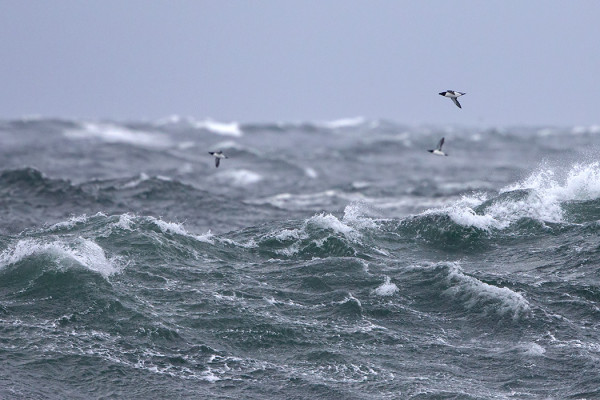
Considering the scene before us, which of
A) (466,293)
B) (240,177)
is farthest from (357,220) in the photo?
(240,177)

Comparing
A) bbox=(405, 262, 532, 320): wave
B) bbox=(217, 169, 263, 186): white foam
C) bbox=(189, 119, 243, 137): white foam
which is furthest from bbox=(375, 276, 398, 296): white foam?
Result: bbox=(189, 119, 243, 137): white foam

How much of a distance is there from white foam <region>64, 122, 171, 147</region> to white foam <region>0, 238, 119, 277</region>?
92732mm

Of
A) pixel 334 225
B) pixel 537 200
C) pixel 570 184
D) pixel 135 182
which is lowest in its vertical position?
pixel 135 182

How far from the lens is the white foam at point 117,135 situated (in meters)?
135

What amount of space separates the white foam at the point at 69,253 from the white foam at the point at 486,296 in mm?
12896

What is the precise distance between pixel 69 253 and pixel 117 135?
114878 millimetres

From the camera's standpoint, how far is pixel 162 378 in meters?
26.3

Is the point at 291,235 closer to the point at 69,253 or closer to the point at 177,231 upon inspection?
the point at 177,231

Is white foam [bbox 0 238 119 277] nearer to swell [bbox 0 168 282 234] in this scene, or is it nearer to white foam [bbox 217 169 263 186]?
swell [bbox 0 168 282 234]

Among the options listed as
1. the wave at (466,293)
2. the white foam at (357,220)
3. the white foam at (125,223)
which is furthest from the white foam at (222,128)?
the wave at (466,293)

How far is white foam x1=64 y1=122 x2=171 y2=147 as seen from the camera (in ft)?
443

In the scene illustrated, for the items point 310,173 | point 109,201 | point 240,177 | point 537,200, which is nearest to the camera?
point 537,200

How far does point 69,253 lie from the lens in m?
34.4

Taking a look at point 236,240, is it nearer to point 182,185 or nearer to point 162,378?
point 162,378
